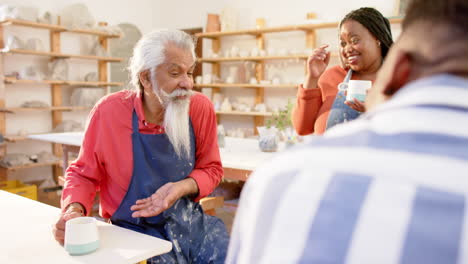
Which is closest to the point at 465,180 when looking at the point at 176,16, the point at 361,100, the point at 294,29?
the point at 361,100

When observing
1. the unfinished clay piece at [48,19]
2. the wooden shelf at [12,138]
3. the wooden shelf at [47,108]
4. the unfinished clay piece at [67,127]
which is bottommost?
the wooden shelf at [12,138]

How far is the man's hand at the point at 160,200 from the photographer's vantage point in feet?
5.28

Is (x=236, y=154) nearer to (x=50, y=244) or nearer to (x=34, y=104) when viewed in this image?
(x=50, y=244)

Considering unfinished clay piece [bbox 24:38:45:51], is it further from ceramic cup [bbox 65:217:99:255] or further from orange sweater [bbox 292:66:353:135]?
ceramic cup [bbox 65:217:99:255]

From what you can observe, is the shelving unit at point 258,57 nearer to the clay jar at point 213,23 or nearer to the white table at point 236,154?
the clay jar at point 213,23

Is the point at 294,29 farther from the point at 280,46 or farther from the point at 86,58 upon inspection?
the point at 86,58

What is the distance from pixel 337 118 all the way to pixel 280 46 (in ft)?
15.2

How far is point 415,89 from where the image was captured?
505mm

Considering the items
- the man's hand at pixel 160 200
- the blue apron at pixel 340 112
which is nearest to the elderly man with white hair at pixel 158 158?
the man's hand at pixel 160 200

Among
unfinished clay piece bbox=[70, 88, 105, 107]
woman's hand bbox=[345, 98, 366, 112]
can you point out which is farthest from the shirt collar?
unfinished clay piece bbox=[70, 88, 105, 107]

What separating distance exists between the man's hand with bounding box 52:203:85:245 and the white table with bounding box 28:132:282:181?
125cm

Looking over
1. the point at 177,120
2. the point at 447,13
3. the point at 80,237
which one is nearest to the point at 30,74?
the point at 177,120

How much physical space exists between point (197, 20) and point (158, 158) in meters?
6.05

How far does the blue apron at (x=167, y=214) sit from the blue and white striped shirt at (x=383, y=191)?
1.27m
